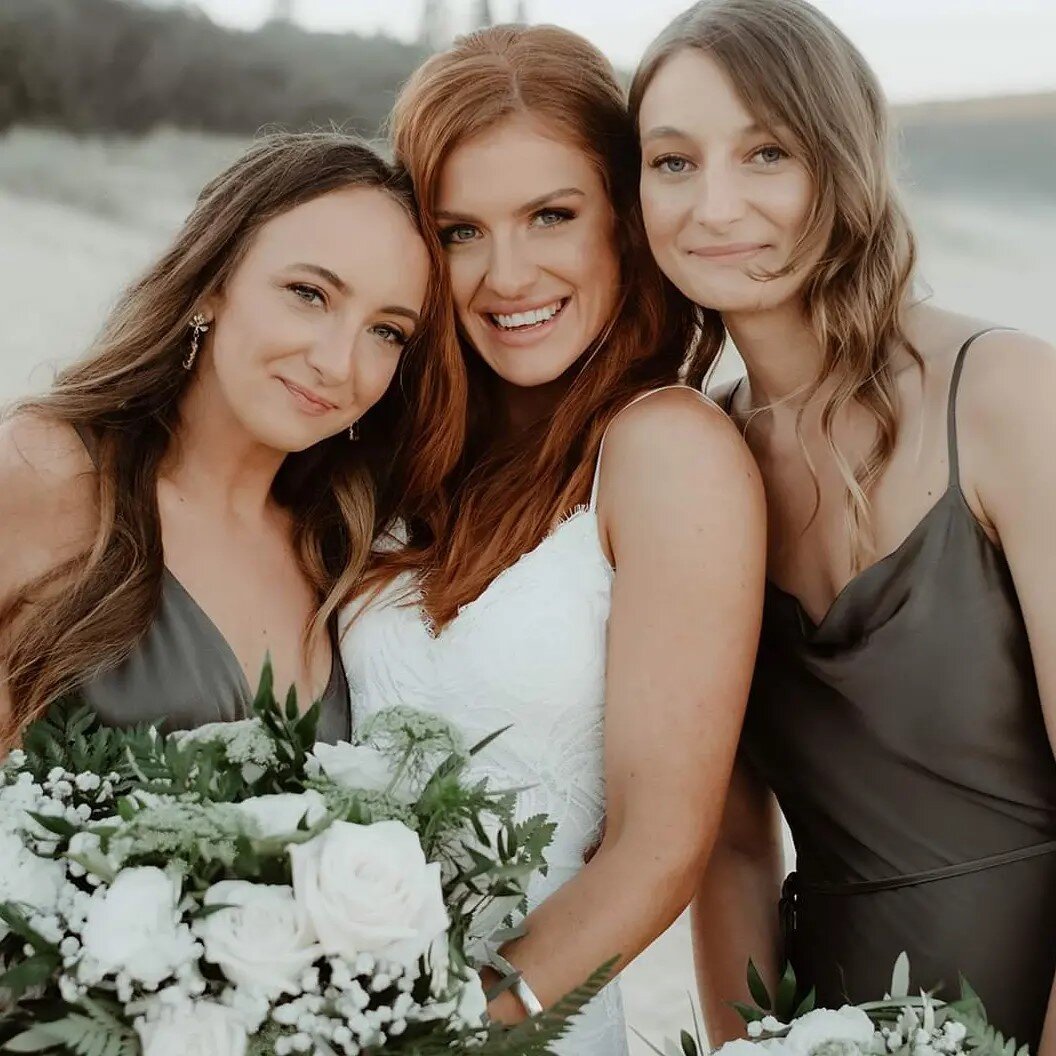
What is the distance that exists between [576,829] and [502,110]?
1413 millimetres

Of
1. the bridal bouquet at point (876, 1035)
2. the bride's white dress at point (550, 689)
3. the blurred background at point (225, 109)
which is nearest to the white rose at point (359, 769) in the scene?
the bridal bouquet at point (876, 1035)

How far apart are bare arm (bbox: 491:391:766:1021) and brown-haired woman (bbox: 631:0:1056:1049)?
18cm

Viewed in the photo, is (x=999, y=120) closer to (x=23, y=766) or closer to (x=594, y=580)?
(x=594, y=580)

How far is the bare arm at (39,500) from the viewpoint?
237 cm

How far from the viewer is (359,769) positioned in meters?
1.57

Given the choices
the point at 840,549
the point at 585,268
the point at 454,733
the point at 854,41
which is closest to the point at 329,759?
the point at 454,733

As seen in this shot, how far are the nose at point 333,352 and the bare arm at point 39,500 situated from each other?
18.9 inches

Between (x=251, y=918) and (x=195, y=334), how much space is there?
1.60 metres

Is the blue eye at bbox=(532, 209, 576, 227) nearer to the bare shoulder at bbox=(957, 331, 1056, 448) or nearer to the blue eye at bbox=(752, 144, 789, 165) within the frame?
the blue eye at bbox=(752, 144, 789, 165)

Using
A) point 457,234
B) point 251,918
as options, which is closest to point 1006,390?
point 457,234

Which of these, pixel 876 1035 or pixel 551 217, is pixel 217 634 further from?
pixel 876 1035

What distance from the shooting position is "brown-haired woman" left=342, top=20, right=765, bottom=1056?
7.24 feet

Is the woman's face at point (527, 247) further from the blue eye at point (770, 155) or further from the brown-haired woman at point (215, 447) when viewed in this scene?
the blue eye at point (770, 155)

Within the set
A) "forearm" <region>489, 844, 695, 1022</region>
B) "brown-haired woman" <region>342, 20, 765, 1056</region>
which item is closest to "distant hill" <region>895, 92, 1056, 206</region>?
"brown-haired woman" <region>342, 20, 765, 1056</region>
